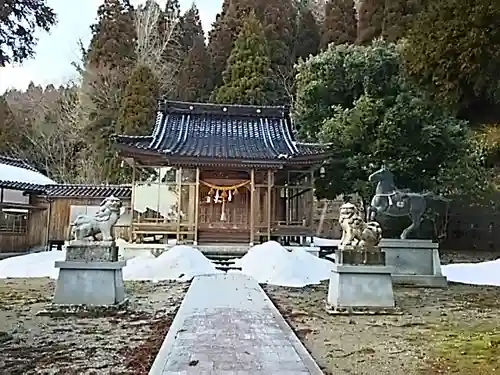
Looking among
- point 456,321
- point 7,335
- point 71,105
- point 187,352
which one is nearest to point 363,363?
point 187,352

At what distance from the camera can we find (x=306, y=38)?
115 feet

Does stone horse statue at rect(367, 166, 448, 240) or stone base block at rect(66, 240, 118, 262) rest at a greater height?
stone horse statue at rect(367, 166, 448, 240)

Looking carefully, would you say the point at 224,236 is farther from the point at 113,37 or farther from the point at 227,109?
the point at 113,37

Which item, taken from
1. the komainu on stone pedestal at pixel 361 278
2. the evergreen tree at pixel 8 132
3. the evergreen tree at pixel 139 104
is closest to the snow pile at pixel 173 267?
the komainu on stone pedestal at pixel 361 278

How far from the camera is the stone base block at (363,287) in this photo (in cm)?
765

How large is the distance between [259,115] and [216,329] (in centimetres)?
1530

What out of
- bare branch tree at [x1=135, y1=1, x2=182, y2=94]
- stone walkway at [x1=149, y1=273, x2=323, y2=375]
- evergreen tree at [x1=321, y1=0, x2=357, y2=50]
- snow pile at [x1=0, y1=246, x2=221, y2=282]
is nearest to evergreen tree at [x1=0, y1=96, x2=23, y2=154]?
bare branch tree at [x1=135, y1=1, x2=182, y2=94]

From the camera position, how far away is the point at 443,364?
477 cm

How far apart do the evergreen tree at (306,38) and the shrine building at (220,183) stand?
16445 mm

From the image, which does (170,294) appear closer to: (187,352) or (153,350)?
(153,350)

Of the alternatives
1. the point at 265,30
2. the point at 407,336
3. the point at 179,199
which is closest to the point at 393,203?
the point at 407,336

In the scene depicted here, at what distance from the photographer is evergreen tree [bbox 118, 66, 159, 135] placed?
26594 mm

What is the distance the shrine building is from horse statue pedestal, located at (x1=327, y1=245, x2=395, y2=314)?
910 cm

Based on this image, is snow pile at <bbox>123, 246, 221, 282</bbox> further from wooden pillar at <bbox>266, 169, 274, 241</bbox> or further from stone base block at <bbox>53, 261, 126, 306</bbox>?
stone base block at <bbox>53, 261, 126, 306</bbox>
